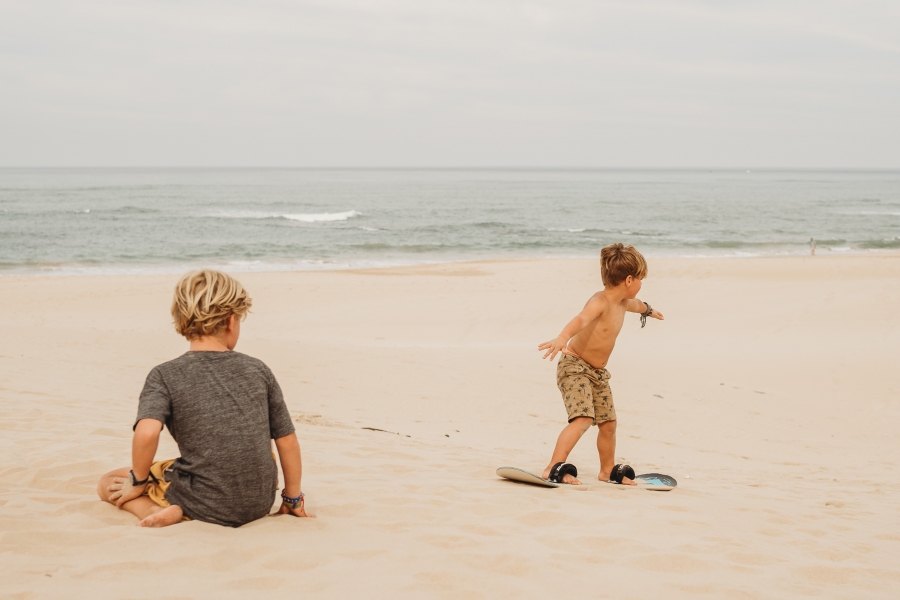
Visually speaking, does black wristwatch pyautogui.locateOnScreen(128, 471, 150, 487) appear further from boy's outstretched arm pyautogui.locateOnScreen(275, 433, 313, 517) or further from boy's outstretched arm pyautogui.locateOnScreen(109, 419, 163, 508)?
boy's outstretched arm pyautogui.locateOnScreen(275, 433, 313, 517)

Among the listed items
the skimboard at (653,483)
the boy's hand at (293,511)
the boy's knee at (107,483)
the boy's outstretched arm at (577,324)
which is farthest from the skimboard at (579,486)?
the boy's knee at (107,483)

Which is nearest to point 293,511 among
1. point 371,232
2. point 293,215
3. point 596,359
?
point 596,359

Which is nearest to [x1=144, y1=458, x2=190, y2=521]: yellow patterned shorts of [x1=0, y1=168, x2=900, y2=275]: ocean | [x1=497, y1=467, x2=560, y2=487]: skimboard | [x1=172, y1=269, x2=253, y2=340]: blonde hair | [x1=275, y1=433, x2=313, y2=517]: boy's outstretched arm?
[x1=275, y1=433, x2=313, y2=517]: boy's outstretched arm

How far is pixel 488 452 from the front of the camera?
6.18 m

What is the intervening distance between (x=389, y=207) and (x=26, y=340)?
44.8 meters

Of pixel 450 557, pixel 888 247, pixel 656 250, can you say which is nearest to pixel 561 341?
pixel 450 557

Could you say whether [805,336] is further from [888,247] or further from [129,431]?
[888,247]

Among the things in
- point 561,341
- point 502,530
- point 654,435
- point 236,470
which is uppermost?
point 561,341

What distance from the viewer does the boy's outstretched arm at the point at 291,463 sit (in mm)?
3299

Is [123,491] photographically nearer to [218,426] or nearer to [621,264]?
[218,426]

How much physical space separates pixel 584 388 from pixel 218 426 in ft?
7.93

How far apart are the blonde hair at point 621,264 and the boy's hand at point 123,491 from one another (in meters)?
2.90

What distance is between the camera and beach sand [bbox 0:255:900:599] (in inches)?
113

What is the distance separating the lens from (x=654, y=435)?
7.49 metres
